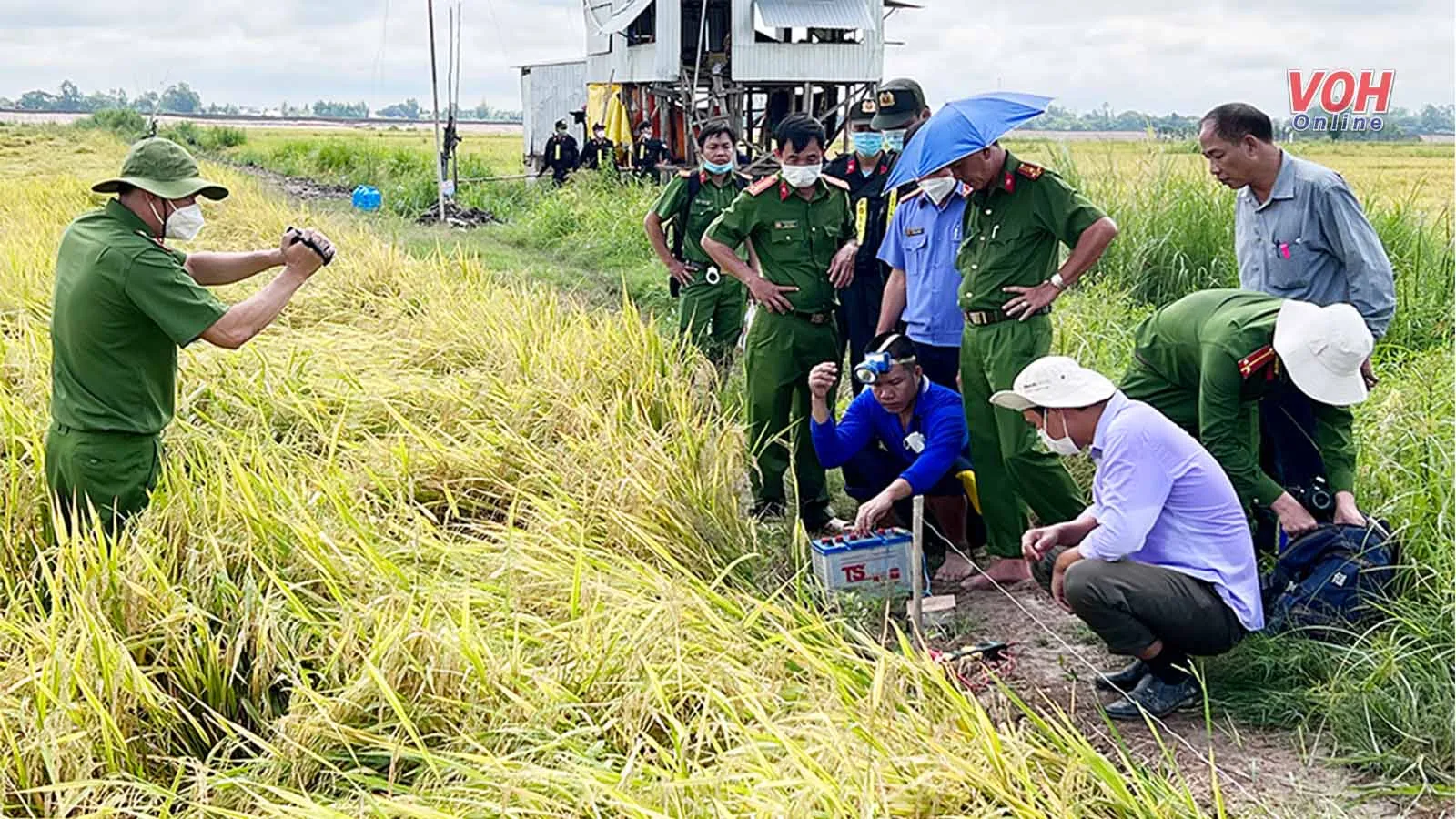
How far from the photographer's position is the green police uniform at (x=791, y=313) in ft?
15.9

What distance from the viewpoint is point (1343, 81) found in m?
8.95

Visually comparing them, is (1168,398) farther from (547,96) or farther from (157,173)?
(547,96)

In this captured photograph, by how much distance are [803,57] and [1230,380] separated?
16152 mm

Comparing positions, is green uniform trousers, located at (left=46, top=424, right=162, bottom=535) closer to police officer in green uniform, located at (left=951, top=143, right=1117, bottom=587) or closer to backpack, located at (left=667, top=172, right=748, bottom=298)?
police officer in green uniform, located at (left=951, top=143, right=1117, bottom=587)

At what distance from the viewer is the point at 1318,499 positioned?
146 inches

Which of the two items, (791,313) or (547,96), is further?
(547,96)

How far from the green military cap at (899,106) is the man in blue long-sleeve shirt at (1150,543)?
81.6 inches

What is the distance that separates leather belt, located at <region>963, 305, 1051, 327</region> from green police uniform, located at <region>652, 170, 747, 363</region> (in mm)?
2138

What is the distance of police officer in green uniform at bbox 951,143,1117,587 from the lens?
398 centimetres

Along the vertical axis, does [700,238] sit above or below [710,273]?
above

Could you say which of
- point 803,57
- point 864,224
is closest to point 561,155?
point 803,57

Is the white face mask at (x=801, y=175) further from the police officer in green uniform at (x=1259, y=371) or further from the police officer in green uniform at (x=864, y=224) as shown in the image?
the police officer in green uniform at (x=1259, y=371)

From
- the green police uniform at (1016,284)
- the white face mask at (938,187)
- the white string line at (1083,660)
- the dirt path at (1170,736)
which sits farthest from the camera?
the white face mask at (938,187)

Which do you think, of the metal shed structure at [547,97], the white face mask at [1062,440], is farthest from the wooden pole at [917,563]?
the metal shed structure at [547,97]
